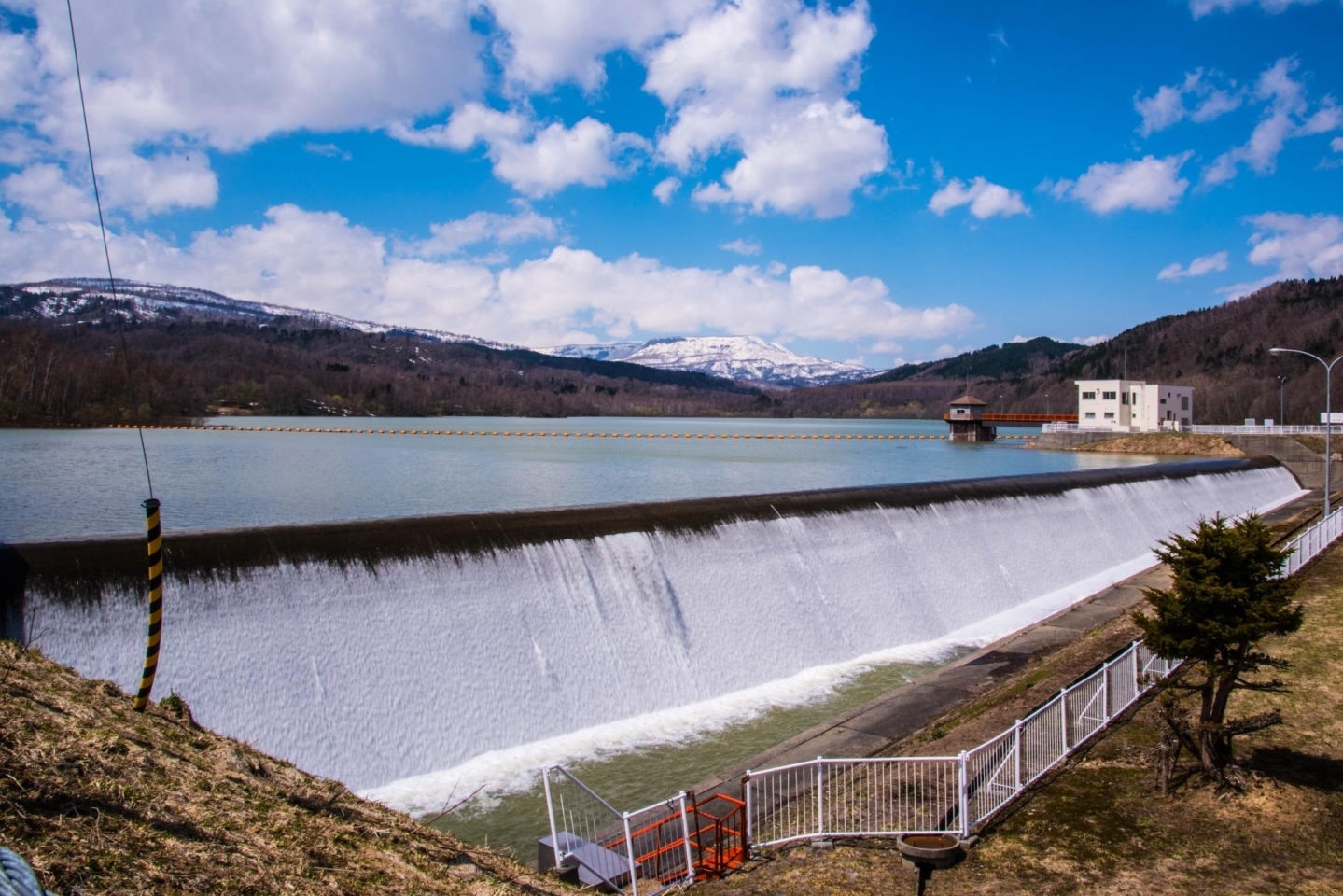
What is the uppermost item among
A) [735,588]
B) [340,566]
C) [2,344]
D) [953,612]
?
[2,344]

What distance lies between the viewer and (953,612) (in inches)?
868

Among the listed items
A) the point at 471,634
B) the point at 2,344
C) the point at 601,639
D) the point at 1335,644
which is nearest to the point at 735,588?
the point at 601,639

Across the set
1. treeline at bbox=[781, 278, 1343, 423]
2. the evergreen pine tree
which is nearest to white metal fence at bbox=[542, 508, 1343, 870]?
the evergreen pine tree

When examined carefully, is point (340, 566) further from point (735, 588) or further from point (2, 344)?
point (2, 344)

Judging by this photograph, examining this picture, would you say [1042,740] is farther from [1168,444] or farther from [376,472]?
[1168,444]

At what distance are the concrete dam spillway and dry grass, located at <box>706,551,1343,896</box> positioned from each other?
5.71 m

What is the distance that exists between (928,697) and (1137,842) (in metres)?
6.24

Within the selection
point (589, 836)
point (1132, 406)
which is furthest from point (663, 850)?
point (1132, 406)

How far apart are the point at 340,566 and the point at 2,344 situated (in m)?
102

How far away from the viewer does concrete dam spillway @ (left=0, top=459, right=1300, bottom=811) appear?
1168 cm

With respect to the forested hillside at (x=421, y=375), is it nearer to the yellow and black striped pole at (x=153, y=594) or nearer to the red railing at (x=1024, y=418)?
the red railing at (x=1024, y=418)

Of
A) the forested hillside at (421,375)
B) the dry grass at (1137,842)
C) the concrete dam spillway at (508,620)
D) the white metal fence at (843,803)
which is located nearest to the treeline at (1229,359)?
the forested hillside at (421,375)

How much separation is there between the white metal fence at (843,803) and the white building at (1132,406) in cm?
7973

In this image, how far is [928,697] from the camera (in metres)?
15.2
